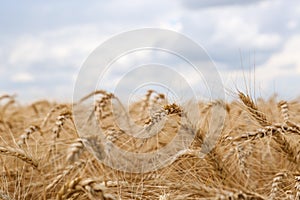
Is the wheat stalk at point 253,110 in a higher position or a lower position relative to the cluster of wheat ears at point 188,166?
higher

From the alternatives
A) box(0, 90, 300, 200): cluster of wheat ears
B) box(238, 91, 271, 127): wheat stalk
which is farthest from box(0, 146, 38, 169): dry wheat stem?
box(238, 91, 271, 127): wheat stalk

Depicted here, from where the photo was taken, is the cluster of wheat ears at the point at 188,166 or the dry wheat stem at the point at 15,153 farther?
the dry wheat stem at the point at 15,153

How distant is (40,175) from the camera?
235 centimetres

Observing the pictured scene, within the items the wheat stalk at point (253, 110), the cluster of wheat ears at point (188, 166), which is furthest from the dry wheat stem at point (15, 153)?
the wheat stalk at point (253, 110)

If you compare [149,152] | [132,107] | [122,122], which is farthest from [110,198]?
[132,107]

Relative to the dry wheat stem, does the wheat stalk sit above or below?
above

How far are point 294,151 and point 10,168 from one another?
139 centimetres

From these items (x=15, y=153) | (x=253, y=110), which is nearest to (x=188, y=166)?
(x=253, y=110)

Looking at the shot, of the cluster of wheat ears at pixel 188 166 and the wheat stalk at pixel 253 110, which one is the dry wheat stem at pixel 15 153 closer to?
the cluster of wheat ears at pixel 188 166

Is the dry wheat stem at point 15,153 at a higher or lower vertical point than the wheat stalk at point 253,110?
lower

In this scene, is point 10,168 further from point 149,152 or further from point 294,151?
point 294,151

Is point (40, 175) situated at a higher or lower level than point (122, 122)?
lower

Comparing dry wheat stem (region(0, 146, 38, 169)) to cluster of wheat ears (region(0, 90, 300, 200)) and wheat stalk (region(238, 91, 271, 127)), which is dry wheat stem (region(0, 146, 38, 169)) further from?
wheat stalk (region(238, 91, 271, 127))

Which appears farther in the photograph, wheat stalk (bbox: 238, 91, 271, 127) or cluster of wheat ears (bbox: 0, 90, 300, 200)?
wheat stalk (bbox: 238, 91, 271, 127)
